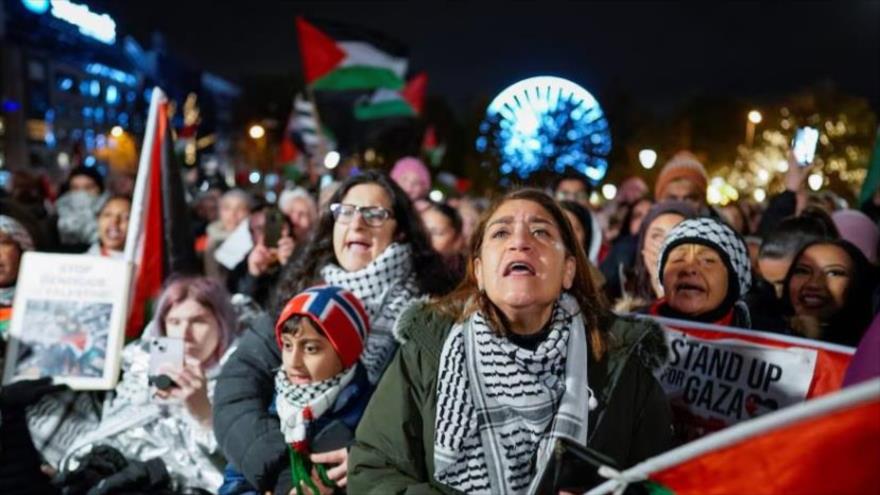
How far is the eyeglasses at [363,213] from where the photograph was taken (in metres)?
4.31

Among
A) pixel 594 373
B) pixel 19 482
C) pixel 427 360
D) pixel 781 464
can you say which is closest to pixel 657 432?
pixel 594 373

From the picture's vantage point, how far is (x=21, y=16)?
2120 inches

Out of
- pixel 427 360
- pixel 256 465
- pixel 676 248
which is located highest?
pixel 676 248

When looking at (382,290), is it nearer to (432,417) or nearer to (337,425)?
(337,425)

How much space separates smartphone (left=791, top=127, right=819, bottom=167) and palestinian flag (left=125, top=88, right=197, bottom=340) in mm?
4788

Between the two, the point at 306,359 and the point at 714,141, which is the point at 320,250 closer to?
the point at 306,359

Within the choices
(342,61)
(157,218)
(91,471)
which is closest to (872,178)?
(157,218)

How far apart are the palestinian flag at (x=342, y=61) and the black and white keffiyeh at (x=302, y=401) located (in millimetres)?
13138

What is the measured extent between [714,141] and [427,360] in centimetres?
6711

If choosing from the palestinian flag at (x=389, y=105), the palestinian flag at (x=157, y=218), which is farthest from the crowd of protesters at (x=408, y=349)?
the palestinian flag at (x=389, y=105)

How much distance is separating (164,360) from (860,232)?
5135 millimetres

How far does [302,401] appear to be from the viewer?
3.53 metres

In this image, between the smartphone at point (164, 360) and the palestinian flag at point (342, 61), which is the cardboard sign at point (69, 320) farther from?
the palestinian flag at point (342, 61)

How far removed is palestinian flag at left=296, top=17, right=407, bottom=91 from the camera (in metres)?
16.1
